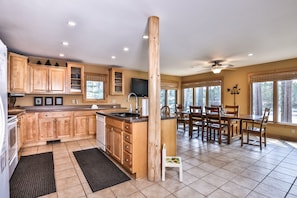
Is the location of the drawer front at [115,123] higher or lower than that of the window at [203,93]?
lower

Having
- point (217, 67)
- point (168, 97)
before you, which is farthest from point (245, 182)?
point (168, 97)

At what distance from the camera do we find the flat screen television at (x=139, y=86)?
645cm

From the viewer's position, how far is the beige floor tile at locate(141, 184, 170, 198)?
2.07 m

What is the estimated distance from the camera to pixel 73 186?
2297mm

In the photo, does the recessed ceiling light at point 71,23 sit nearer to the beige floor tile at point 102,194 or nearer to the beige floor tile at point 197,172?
the beige floor tile at point 102,194

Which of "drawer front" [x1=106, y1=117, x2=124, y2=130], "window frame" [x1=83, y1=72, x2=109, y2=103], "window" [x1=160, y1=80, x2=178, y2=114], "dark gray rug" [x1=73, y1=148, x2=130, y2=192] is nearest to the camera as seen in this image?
"dark gray rug" [x1=73, y1=148, x2=130, y2=192]

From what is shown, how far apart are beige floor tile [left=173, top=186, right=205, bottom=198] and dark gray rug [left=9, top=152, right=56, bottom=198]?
174 centimetres

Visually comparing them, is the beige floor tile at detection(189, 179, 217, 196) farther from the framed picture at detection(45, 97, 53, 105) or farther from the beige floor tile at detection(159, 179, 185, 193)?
the framed picture at detection(45, 97, 53, 105)

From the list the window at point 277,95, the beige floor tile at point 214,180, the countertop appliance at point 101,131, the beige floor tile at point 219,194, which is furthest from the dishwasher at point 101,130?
the window at point 277,95

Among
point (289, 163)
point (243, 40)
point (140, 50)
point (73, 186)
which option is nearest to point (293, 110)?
point (289, 163)

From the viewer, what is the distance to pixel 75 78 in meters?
5.02

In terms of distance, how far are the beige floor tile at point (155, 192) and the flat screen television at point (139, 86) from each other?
178 inches

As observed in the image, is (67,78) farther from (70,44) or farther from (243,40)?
(243,40)

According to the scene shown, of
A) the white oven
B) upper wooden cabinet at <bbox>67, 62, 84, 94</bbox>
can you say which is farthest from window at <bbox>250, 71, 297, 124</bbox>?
the white oven
